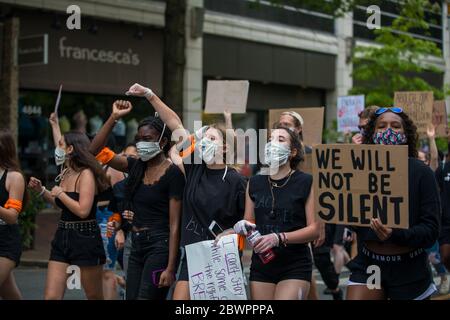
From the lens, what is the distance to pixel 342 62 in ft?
83.4

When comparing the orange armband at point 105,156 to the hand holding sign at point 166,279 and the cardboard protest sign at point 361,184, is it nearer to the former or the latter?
the hand holding sign at point 166,279

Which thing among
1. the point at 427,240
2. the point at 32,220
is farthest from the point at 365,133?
the point at 32,220

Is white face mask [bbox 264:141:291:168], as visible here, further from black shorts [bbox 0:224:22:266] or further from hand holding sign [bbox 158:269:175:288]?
black shorts [bbox 0:224:22:266]

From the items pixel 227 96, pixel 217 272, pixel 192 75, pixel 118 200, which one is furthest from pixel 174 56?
pixel 217 272

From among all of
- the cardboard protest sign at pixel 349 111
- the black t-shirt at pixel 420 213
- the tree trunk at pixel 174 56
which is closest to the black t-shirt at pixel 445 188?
the black t-shirt at pixel 420 213

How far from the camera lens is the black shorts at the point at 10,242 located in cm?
665

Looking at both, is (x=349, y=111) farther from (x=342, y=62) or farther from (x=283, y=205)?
(x=342, y=62)

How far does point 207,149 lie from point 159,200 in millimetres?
651

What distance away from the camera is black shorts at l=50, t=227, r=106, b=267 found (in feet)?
21.5

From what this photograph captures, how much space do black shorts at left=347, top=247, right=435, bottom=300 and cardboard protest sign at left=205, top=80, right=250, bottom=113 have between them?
300 cm

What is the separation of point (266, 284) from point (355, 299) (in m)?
0.68

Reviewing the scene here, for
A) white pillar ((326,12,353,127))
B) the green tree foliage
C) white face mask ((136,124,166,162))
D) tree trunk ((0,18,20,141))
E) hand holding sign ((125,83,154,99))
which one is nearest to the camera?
hand holding sign ((125,83,154,99))

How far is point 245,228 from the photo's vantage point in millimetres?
5215

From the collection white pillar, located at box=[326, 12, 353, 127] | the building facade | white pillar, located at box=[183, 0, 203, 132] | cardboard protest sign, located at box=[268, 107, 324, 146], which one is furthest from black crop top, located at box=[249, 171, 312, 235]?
white pillar, located at box=[326, 12, 353, 127]
